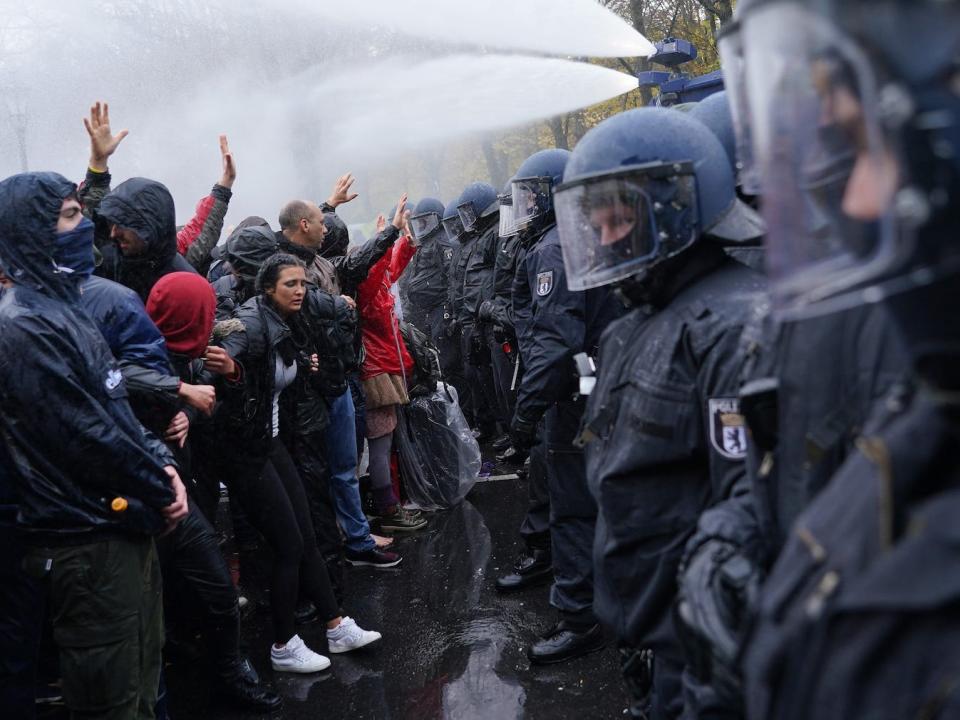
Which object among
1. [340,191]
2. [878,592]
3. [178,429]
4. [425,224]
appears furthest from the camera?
[425,224]

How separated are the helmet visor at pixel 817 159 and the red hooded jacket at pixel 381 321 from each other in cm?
474

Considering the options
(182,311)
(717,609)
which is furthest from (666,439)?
(182,311)

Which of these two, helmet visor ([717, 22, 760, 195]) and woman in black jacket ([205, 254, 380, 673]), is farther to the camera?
woman in black jacket ([205, 254, 380, 673])

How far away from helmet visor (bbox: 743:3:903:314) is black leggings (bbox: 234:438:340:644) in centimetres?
314

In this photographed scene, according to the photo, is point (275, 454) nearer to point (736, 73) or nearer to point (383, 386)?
point (383, 386)

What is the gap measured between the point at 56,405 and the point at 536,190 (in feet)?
9.18

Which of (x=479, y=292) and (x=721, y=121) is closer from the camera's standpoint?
(x=721, y=121)

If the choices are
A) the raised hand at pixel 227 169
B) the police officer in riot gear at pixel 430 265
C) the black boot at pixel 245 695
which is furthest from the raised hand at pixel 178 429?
the police officer in riot gear at pixel 430 265

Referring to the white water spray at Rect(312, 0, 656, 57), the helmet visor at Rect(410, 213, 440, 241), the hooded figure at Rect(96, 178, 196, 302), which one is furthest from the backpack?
the white water spray at Rect(312, 0, 656, 57)

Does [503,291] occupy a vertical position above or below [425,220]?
below

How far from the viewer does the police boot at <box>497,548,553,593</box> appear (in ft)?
15.7

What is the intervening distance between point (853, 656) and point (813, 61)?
2.06ft

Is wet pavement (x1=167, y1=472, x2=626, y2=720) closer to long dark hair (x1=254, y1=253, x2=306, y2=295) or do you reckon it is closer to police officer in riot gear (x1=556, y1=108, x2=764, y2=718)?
police officer in riot gear (x1=556, y1=108, x2=764, y2=718)

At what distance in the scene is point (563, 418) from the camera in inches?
164
